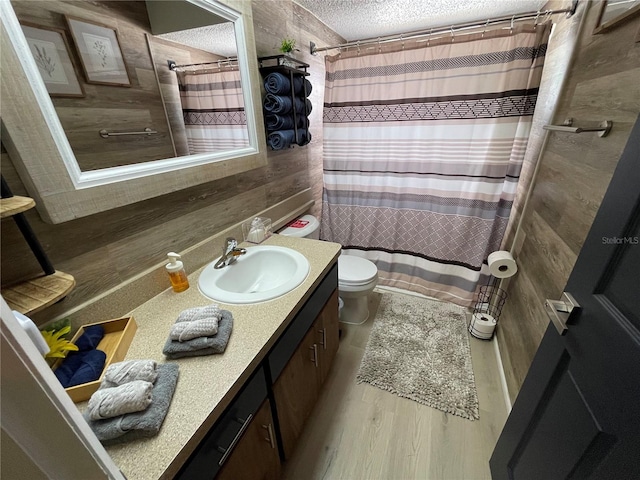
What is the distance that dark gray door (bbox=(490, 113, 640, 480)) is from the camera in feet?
1.85

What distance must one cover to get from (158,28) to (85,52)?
0.98 feet

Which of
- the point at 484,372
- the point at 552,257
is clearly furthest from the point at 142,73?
the point at 484,372

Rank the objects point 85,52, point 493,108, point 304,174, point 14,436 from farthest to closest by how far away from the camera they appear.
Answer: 1. point 304,174
2. point 493,108
3. point 85,52
4. point 14,436

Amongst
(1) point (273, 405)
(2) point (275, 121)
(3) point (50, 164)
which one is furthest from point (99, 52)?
(1) point (273, 405)

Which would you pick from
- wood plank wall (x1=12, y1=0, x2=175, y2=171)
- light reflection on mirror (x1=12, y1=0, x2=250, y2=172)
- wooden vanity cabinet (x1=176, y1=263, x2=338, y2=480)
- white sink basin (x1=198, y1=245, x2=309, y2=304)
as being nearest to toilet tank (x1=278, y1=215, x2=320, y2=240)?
white sink basin (x1=198, y1=245, x2=309, y2=304)

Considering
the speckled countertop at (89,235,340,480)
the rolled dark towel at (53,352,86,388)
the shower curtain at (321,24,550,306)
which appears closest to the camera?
the speckled countertop at (89,235,340,480)

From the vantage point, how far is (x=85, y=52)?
0.77 metres

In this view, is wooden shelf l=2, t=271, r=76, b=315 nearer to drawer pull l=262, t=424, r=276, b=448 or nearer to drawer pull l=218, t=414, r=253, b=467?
drawer pull l=218, t=414, r=253, b=467

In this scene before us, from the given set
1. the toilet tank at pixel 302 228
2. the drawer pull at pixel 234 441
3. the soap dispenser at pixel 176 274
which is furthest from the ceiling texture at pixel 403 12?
the drawer pull at pixel 234 441

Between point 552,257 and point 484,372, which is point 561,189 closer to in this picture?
point 552,257

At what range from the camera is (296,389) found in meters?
1.11

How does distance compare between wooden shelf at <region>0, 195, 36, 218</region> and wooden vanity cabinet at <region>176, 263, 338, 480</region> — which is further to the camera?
wooden vanity cabinet at <region>176, 263, 338, 480</region>

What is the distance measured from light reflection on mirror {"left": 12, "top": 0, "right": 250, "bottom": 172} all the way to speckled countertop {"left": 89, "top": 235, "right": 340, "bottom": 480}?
520mm

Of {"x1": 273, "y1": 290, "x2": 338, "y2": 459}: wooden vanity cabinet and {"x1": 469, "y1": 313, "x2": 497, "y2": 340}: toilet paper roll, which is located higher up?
{"x1": 273, "y1": 290, "x2": 338, "y2": 459}: wooden vanity cabinet
